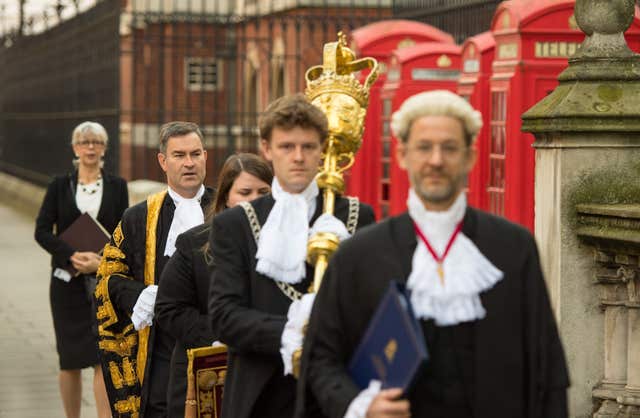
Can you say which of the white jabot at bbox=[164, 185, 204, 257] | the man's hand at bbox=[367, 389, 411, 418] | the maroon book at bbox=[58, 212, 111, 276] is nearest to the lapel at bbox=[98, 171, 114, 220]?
the maroon book at bbox=[58, 212, 111, 276]

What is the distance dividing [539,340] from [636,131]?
3.44m

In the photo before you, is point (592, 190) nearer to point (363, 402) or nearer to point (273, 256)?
point (273, 256)

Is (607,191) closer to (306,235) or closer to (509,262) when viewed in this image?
(306,235)

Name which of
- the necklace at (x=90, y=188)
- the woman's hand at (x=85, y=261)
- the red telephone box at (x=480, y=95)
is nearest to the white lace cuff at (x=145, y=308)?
the woman's hand at (x=85, y=261)

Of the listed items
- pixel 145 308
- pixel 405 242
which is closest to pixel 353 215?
pixel 405 242

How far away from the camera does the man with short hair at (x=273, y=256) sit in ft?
14.7

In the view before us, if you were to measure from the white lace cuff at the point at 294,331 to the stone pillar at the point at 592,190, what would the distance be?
2706mm

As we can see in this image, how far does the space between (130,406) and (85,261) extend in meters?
2.42

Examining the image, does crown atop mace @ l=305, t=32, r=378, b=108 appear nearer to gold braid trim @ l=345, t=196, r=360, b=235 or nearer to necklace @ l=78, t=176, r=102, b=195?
gold braid trim @ l=345, t=196, r=360, b=235

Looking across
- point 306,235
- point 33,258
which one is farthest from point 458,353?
point 33,258

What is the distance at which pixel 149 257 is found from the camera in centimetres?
637

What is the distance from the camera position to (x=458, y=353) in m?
3.62

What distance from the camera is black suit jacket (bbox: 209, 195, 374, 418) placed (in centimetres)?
442

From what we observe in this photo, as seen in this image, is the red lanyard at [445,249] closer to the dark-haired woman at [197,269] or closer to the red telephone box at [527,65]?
the dark-haired woman at [197,269]
